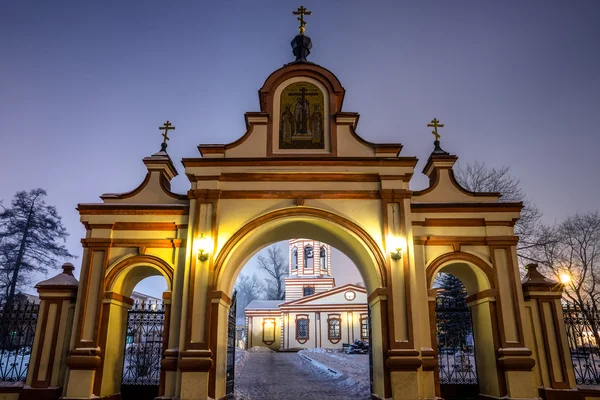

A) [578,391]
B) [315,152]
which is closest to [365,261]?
[315,152]

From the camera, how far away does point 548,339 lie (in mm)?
10516

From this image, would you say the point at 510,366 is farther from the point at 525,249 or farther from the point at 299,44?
the point at 525,249

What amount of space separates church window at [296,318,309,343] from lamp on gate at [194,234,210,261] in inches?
1283

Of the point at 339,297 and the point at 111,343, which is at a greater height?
the point at 339,297

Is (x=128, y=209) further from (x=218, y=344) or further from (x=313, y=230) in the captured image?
(x=313, y=230)

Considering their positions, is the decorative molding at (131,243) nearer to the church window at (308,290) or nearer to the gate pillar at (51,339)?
the gate pillar at (51,339)

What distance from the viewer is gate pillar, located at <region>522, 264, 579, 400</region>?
10244 mm

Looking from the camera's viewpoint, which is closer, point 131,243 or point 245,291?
point 131,243

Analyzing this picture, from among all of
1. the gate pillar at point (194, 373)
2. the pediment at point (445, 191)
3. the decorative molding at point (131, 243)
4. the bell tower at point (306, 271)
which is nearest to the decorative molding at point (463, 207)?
the pediment at point (445, 191)

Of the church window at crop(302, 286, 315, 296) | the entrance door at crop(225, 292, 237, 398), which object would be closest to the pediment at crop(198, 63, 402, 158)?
the entrance door at crop(225, 292, 237, 398)

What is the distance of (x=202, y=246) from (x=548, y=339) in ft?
27.9

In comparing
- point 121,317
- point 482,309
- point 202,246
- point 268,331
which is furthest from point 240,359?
point 482,309

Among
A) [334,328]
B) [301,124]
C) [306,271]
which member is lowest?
[334,328]

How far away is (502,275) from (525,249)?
12246mm
